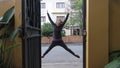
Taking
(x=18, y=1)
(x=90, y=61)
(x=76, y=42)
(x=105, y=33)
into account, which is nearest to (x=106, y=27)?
(x=105, y=33)

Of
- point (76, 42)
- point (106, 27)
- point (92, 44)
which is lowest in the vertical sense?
point (76, 42)

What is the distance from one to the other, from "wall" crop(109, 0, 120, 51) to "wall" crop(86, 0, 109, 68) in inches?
4.3

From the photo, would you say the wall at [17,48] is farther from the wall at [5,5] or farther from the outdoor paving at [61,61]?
the outdoor paving at [61,61]

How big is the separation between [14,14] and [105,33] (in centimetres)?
135

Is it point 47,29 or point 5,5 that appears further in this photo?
point 47,29

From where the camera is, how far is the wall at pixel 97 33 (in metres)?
3.63

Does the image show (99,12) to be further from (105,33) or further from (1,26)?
(1,26)

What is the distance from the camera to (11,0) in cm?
371

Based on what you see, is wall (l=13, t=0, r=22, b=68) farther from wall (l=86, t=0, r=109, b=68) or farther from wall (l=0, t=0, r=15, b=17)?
wall (l=86, t=0, r=109, b=68)

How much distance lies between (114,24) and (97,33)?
0.97 feet

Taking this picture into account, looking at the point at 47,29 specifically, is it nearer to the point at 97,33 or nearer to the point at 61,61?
the point at 61,61

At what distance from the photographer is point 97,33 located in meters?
3.65

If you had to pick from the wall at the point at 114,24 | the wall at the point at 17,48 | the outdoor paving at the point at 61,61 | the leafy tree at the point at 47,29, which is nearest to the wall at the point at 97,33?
the wall at the point at 114,24

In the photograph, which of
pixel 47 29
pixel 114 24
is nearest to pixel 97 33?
pixel 114 24
